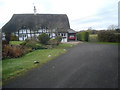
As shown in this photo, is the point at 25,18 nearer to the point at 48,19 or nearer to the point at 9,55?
the point at 48,19

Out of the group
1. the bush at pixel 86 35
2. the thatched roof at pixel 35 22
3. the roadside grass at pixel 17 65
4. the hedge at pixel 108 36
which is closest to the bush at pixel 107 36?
the hedge at pixel 108 36

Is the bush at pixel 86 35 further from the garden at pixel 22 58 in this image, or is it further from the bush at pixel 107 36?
the garden at pixel 22 58

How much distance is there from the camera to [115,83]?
330 cm

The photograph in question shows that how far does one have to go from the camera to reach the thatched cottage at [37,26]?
2338 cm

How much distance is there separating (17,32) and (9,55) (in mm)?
17391

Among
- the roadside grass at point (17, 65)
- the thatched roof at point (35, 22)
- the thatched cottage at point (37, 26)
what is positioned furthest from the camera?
the thatched roof at point (35, 22)

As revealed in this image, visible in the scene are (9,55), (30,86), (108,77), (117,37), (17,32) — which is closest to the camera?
(30,86)

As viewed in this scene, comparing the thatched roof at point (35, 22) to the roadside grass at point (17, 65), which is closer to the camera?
the roadside grass at point (17, 65)

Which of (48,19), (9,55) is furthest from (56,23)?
(9,55)

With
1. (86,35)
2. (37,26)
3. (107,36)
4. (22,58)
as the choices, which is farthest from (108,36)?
(37,26)

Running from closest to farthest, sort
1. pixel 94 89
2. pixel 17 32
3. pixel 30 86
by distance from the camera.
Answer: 1. pixel 94 89
2. pixel 30 86
3. pixel 17 32

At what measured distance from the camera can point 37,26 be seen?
2397cm

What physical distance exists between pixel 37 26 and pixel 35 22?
2.62 m

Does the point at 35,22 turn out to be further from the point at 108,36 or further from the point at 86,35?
the point at 108,36
